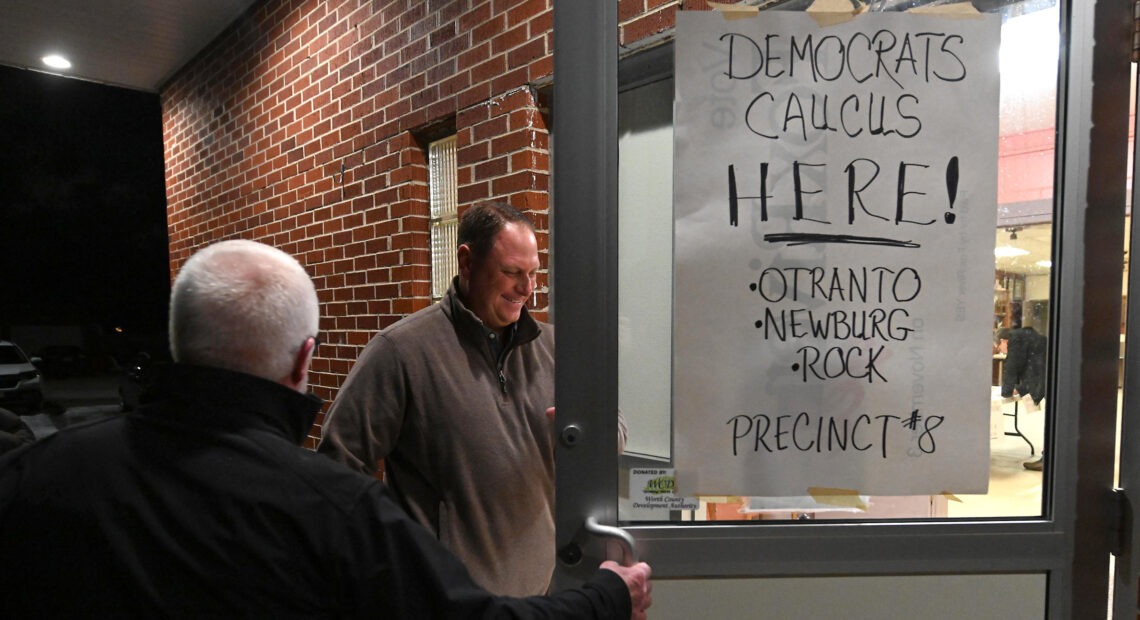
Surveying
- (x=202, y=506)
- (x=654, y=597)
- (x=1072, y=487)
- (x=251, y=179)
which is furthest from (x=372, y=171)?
(x=1072, y=487)

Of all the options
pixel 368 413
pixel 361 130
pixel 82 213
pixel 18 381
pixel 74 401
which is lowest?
pixel 74 401

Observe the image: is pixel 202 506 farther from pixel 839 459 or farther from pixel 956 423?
pixel 956 423

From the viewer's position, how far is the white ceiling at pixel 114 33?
3.67 m

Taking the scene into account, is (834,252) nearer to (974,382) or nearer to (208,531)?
(974,382)

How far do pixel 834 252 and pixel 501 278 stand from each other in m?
0.96

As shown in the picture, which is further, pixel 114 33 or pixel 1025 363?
pixel 114 33

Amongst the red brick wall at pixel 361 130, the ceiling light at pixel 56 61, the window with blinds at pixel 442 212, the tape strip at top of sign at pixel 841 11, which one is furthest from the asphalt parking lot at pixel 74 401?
the tape strip at top of sign at pixel 841 11

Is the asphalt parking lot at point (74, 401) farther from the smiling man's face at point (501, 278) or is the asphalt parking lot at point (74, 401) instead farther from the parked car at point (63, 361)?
the smiling man's face at point (501, 278)

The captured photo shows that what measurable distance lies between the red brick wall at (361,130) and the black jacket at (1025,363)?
1257 mm

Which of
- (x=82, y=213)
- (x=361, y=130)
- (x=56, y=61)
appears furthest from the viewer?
(x=82, y=213)

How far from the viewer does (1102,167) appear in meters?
0.85

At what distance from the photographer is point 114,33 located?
4.06 meters

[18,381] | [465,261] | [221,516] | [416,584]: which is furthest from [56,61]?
[416,584]

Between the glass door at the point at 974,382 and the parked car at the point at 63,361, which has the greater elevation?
the glass door at the point at 974,382
